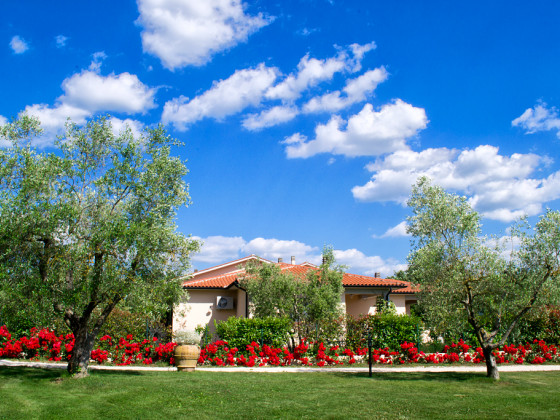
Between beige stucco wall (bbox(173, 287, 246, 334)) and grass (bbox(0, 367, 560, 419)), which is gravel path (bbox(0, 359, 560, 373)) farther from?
beige stucco wall (bbox(173, 287, 246, 334))

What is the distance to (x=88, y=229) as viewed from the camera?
1241 cm

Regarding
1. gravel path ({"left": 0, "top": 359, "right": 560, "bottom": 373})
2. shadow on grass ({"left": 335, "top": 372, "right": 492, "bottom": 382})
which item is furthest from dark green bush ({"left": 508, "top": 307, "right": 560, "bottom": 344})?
shadow on grass ({"left": 335, "top": 372, "right": 492, "bottom": 382})

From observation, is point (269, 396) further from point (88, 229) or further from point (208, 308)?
point (208, 308)

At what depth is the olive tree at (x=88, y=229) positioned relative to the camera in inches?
464

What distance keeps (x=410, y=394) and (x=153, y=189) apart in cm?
847

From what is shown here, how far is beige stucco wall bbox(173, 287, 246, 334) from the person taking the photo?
24797 millimetres

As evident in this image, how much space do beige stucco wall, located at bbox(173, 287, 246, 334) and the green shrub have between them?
255 inches

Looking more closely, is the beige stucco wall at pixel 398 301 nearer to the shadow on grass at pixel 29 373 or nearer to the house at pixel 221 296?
the house at pixel 221 296

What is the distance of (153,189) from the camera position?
1294 centimetres

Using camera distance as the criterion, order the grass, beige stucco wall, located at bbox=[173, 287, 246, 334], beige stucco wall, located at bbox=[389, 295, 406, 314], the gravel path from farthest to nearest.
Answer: beige stucco wall, located at bbox=[389, 295, 406, 314] < beige stucco wall, located at bbox=[173, 287, 246, 334] < the gravel path < the grass

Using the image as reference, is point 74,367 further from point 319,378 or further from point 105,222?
point 319,378

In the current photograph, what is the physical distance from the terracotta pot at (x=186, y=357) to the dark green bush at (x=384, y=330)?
6.65 m

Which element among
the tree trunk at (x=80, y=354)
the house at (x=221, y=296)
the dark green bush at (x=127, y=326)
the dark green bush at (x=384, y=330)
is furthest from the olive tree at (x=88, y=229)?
the house at (x=221, y=296)

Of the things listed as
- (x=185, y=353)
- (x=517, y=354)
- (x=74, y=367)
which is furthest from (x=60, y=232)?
(x=517, y=354)
